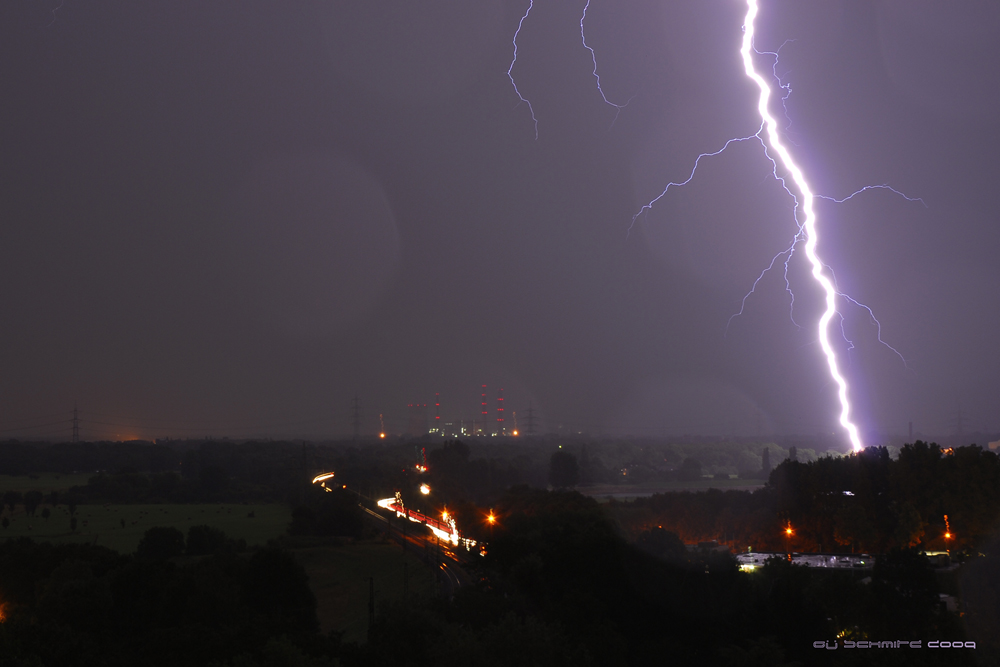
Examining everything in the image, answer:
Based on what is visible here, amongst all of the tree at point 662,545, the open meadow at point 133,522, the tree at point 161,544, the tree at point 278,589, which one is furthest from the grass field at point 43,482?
the tree at point 662,545

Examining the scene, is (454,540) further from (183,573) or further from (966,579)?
(966,579)

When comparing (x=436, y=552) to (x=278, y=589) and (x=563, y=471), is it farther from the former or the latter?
(x=563, y=471)

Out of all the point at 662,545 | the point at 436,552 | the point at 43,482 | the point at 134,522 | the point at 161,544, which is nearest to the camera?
the point at 662,545

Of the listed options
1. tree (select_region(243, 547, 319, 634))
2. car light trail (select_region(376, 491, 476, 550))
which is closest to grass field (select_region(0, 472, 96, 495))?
car light trail (select_region(376, 491, 476, 550))

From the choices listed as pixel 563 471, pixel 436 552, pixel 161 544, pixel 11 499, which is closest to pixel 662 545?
pixel 436 552

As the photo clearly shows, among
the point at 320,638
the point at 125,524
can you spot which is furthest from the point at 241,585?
the point at 125,524

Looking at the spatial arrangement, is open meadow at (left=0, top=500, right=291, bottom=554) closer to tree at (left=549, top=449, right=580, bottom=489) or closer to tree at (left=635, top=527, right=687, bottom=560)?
tree at (left=635, top=527, right=687, bottom=560)
